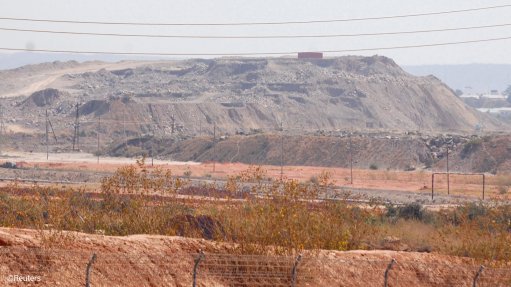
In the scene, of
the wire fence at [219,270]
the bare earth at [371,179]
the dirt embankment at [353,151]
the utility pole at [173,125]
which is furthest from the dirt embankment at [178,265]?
the utility pole at [173,125]

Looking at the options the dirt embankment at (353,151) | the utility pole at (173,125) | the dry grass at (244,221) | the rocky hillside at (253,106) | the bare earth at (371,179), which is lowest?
the bare earth at (371,179)

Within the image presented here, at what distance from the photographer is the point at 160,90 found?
596 feet

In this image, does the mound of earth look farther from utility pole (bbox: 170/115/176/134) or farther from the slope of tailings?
the slope of tailings

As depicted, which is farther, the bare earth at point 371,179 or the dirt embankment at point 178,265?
the bare earth at point 371,179

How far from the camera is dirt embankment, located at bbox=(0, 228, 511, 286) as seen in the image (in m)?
19.0

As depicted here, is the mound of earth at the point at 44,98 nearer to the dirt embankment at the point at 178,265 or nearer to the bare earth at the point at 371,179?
the bare earth at the point at 371,179

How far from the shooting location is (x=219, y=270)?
853 inches

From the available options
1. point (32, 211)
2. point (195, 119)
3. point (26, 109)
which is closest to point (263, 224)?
point (32, 211)

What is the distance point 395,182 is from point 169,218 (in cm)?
5914

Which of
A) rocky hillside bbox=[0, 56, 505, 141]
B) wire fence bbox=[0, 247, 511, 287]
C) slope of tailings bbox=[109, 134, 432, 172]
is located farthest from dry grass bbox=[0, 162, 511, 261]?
rocky hillside bbox=[0, 56, 505, 141]

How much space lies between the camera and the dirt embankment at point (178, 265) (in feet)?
62.3

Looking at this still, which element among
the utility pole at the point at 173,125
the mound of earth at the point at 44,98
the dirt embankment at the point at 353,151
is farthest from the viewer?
the mound of earth at the point at 44,98

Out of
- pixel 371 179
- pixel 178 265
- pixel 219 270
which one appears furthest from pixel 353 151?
pixel 178 265

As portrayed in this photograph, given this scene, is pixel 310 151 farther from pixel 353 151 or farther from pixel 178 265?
pixel 178 265
